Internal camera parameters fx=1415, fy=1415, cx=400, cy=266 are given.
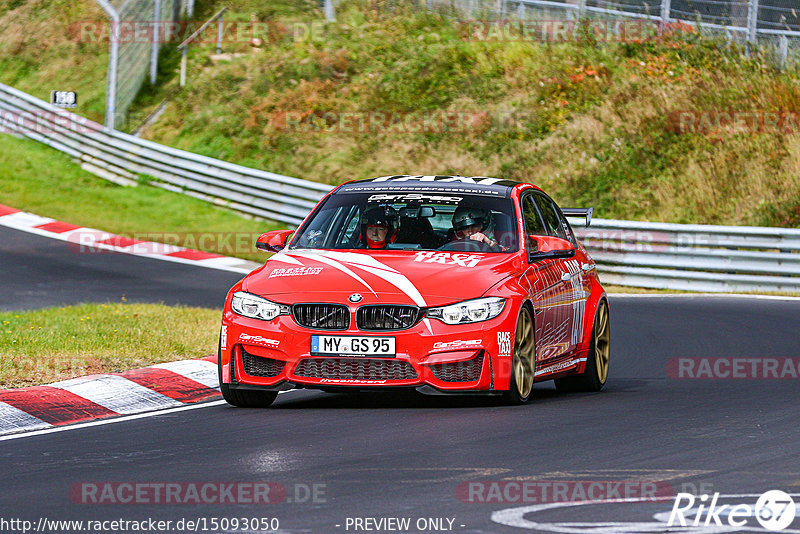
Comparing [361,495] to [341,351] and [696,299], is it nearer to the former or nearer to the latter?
[341,351]

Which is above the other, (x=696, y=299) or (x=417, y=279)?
(x=417, y=279)

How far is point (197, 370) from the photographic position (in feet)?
35.7

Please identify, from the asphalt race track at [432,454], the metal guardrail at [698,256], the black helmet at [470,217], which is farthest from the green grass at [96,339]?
the metal guardrail at [698,256]

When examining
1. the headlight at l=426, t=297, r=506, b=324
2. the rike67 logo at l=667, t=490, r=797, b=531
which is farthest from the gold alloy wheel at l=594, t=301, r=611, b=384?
the rike67 logo at l=667, t=490, r=797, b=531

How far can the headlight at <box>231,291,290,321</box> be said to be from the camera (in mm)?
9023

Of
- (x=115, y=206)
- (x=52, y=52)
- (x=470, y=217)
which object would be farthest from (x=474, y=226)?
(x=52, y=52)

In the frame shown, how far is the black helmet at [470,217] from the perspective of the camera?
9938mm

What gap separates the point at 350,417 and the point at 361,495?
2.65 m

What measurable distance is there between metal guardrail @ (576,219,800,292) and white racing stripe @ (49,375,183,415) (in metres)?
13.0

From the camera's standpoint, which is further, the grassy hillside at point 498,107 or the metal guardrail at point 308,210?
the grassy hillside at point 498,107

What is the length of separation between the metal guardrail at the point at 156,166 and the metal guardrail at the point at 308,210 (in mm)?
22

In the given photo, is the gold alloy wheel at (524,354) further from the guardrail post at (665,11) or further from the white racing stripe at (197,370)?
the guardrail post at (665,11)

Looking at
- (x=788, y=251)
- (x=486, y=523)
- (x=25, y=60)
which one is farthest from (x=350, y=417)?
(x=25, y=60)

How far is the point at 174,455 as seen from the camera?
24.7ft
